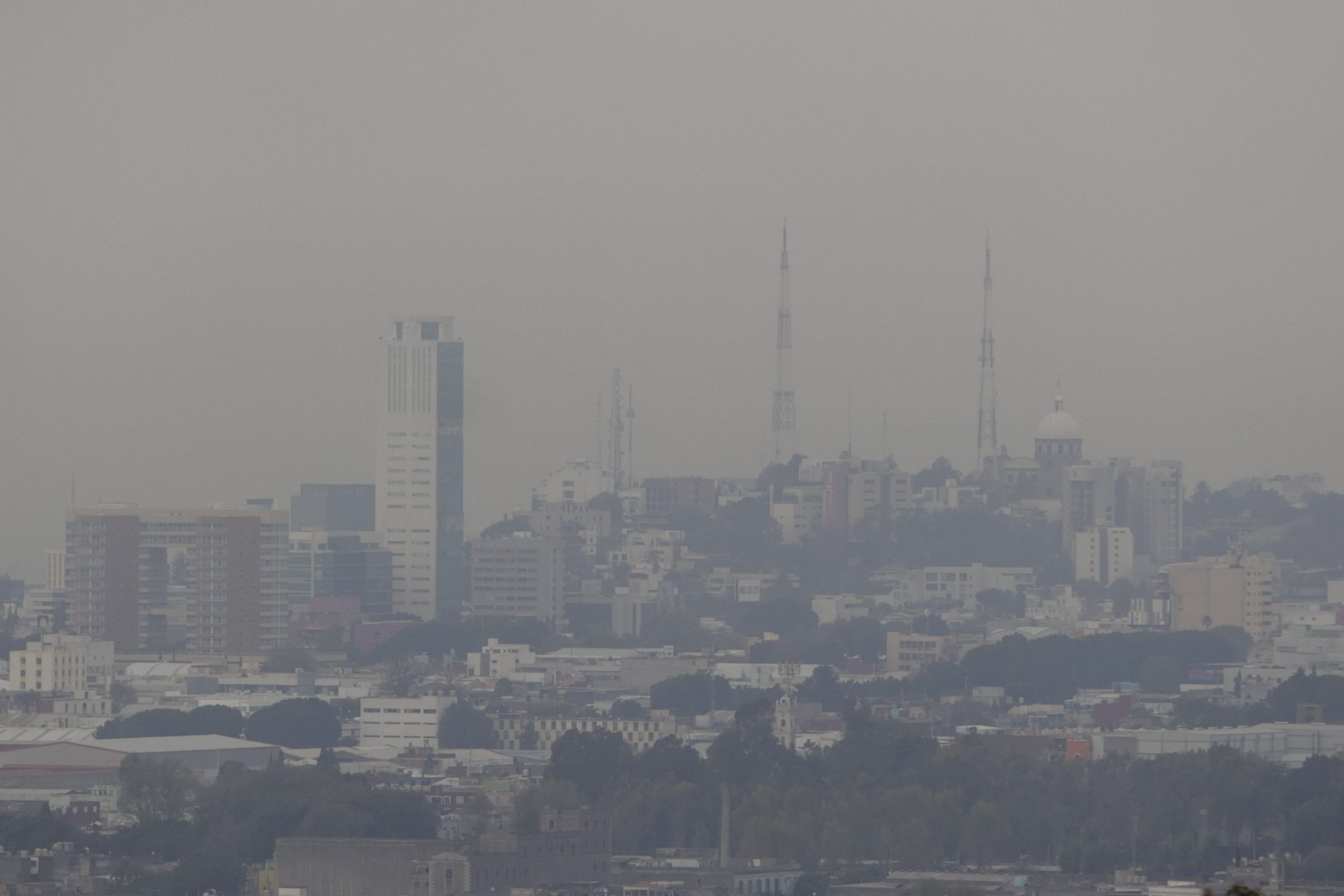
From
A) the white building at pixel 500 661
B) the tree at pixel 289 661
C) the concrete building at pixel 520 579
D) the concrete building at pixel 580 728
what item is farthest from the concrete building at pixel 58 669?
the concrete building at pixel 520 579

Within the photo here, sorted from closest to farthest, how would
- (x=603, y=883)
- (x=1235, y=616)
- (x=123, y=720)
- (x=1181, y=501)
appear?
(x=603, y=883) < (x=123, y=720) < (x=1235, y=616) < (x=1181, y=501)

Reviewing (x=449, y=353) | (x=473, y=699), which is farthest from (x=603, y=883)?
(x=449, y=353)

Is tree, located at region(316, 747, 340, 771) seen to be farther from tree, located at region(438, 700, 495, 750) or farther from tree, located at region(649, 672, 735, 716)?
tree, located at region(649, 672, 735, 716)

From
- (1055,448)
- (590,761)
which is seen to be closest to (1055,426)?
(1055,448)

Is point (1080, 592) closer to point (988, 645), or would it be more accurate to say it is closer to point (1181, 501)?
point (1181, 501)

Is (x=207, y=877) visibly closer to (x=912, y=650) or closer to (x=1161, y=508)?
(x=912, y=650)

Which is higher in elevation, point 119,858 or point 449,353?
point 449,353

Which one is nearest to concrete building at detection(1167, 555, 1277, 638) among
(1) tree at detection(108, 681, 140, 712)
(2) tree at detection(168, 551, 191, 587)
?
(2) tree at detection(168, 551, 191, 587)
